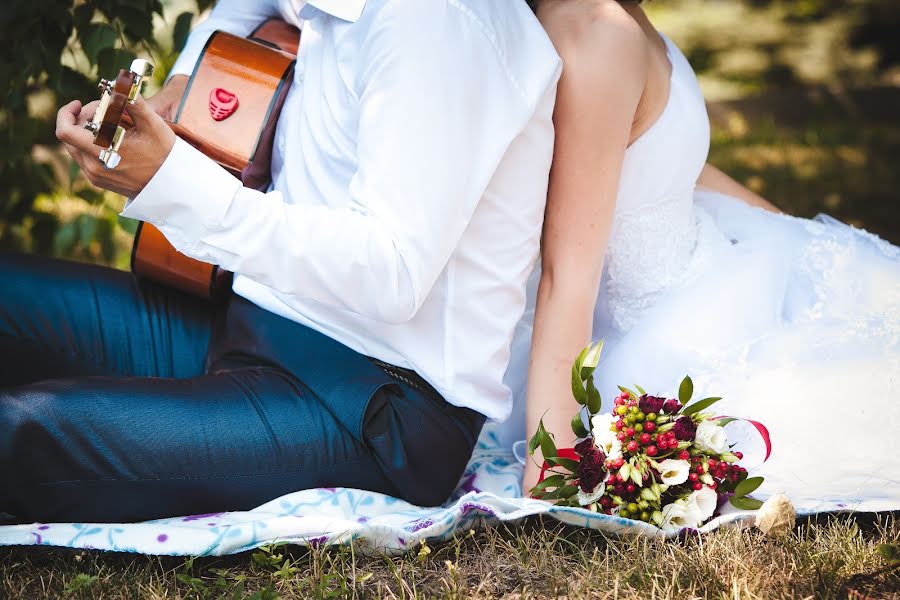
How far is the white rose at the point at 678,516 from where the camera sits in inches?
67.9

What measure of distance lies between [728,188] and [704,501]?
1062mm

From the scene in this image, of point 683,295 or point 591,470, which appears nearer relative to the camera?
point 591,470

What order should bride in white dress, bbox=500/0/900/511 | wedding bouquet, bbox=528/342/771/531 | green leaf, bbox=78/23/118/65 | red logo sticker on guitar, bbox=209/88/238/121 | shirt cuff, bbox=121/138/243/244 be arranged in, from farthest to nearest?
green leaf, bbox=78/23/118/65 → red logo sticker on guitar, bbox=209/88/238/121 → bride in white dress, bbox=500/0/900/511 → wedding bouquet, bbox=528/342/771/531 → shirt cuff, bbox=121/138/243/244

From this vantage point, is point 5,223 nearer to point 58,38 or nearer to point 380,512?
point 58,38

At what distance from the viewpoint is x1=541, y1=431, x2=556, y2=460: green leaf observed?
1.75 m

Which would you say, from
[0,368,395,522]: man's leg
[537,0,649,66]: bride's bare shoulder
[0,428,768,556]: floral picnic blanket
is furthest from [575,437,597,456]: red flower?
[537,0,649,66]: bride's bare shoulder

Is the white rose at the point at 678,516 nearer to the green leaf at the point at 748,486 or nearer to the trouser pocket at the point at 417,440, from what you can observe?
the green leaf at the point at 748,486

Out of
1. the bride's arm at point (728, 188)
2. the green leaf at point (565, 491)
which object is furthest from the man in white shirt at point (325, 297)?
the bride's arm at point (728, 188)

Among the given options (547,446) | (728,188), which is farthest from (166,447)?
(728,188)

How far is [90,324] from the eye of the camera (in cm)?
198

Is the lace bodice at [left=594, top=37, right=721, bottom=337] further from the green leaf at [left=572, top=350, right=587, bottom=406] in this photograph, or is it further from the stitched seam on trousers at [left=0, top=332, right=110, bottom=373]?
the stitched seam on trousers at [left=0, top=332, right=110, bottom=373]

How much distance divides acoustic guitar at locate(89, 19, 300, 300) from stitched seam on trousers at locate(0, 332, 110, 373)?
0.22 meters

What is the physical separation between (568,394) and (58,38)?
66.3 inches

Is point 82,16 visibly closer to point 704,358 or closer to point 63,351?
point 63,351
